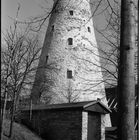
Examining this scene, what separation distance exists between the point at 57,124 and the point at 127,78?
1118 centimetres

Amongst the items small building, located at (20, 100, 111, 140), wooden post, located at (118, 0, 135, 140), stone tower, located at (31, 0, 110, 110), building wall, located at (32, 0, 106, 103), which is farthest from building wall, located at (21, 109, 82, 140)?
wooden post, located at (118, 0, 135, 140)

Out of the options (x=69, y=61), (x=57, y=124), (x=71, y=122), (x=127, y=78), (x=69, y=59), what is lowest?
(x=57, y=124)

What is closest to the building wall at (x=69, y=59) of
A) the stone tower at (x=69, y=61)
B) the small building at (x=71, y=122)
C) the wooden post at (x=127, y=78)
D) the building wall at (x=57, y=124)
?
the stone tower at (x=69, y=61)

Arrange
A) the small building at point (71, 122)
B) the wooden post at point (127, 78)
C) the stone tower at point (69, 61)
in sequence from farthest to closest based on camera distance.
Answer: the stone tower at point (69, 61) < the small building at point (71, 122) < the wooden post at point (127, 78)

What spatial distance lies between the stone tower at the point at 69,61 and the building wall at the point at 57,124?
246 inches

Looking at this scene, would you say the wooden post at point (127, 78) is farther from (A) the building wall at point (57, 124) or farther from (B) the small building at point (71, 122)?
(A) the building wall at point (57, 124)

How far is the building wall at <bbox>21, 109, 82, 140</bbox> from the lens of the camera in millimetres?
13359

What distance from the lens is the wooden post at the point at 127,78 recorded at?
138 inches

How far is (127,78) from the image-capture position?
3.62 metres

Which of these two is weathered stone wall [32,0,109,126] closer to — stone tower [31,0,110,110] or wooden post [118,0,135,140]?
stone tower [31,0,110,110]

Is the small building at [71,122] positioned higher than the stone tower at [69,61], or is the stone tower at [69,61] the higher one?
the stone tower at [69,61]

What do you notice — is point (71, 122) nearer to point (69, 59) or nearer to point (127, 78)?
point (127, 78)

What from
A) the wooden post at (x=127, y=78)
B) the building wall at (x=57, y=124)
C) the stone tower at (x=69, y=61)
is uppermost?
the stone tower at (x=69, y=61)

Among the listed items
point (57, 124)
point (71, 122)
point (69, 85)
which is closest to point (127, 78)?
point (71, 122)
